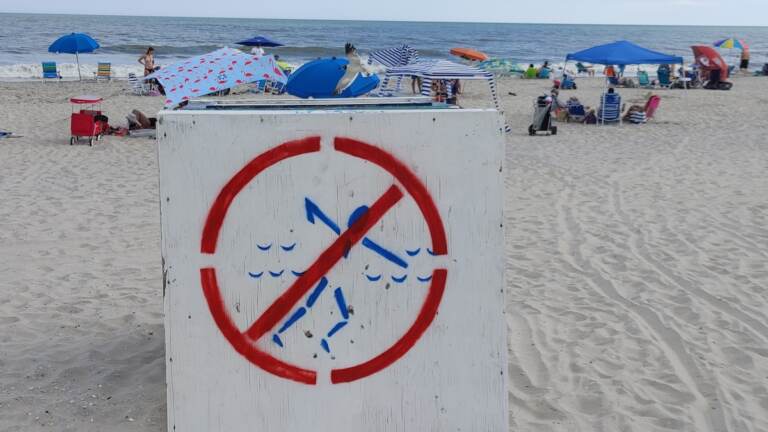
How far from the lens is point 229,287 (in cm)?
257

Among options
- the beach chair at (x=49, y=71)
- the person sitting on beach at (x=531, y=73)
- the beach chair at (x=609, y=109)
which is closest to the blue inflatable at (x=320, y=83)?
the beach chair at (x=609, y=109)

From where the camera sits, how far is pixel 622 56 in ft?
51.9

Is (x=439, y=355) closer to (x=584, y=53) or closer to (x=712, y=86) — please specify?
(x=584, y=53)

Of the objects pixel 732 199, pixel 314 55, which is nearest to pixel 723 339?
pixel 732 199

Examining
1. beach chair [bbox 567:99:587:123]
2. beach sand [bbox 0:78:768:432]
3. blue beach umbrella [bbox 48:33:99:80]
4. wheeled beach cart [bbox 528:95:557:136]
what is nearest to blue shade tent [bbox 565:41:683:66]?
beach chair [bbox 567:99:587:123]

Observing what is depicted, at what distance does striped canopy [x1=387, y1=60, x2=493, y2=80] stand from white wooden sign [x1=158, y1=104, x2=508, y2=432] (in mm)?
8652

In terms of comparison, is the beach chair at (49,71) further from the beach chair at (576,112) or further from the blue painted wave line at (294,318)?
the blue painted wave line at (294,318)

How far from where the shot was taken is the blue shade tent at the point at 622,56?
51.4 feet

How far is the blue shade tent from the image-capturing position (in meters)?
15.7

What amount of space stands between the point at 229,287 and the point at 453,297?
2.44 ft

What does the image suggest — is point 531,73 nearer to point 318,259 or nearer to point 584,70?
point 584,70

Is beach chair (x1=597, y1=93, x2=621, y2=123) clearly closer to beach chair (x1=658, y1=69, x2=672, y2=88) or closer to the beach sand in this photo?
the beach sand

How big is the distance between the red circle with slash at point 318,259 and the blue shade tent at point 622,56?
14.0 meters

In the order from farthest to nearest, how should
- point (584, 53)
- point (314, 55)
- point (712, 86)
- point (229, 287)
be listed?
point (314, 55), point (712, 86), point (584, 53), point (229, 287)
